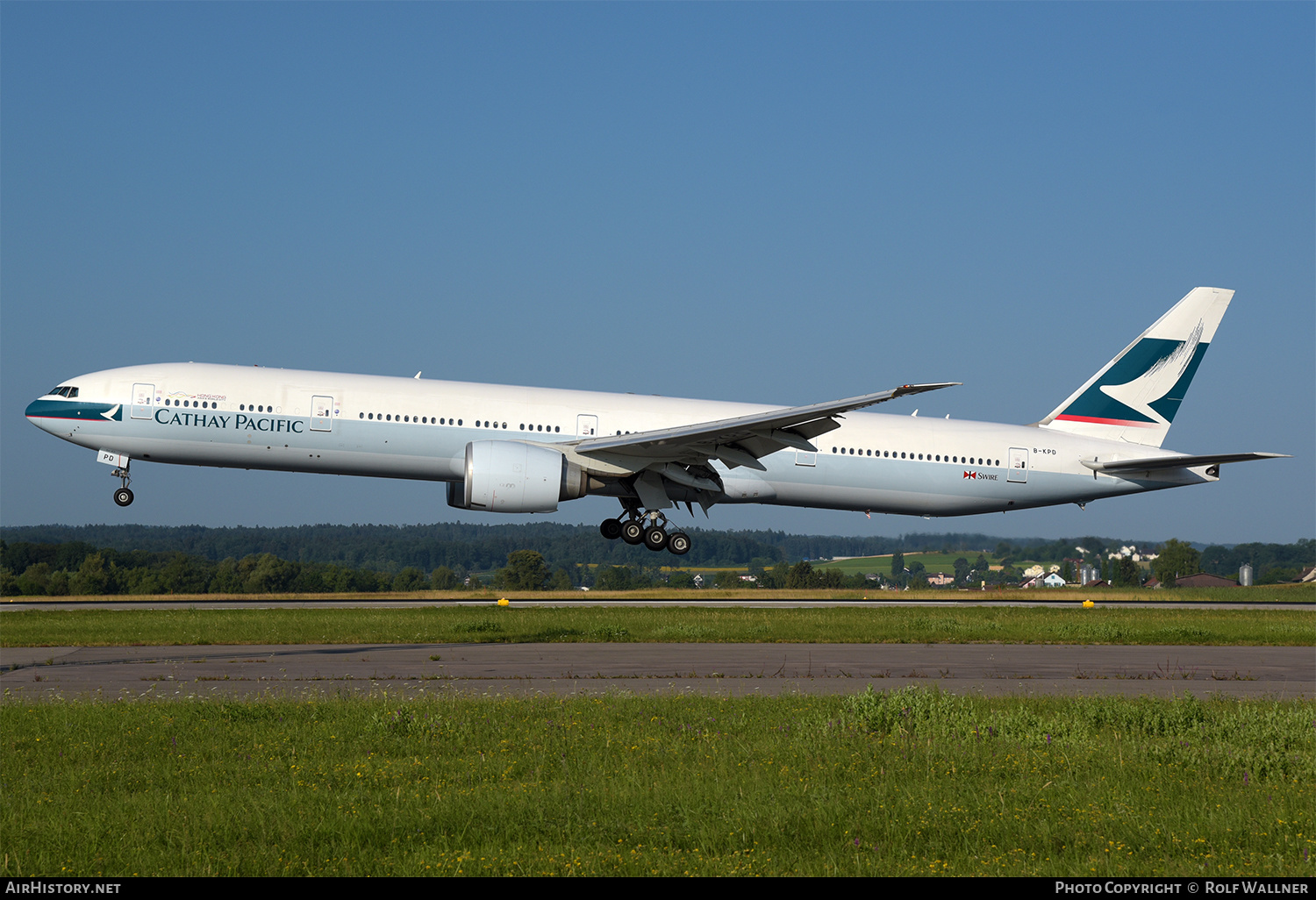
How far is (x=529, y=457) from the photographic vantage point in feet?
89.7

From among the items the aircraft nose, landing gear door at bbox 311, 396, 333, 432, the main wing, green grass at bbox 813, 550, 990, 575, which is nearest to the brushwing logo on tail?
the main wing

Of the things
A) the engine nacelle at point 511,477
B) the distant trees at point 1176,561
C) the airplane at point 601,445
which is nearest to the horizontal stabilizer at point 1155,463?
Answer: the airplane at point 601,445

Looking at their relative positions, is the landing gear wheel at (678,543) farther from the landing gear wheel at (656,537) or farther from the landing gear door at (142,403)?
the landing gear door at (142,403)

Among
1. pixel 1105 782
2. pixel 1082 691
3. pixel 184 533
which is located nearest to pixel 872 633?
pixel 1082 691

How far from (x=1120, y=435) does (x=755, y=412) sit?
12.9 meters

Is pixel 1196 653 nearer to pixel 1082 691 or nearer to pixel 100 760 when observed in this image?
pixel 1082 691

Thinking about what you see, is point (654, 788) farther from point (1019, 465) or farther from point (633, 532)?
point (1019, 465)

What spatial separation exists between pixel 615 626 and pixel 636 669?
6.10m

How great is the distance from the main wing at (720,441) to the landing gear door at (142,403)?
1068 centimetres

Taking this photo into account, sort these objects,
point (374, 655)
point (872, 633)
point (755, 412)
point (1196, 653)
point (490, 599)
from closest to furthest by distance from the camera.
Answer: point (374, 655)
point (1196, 653)
point (872, 633)
point (755, 412)
point (490, 599)

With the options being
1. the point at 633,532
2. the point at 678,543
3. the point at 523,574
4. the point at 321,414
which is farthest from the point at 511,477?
the point at 523,574

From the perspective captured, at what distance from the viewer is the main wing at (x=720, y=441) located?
27.0 m

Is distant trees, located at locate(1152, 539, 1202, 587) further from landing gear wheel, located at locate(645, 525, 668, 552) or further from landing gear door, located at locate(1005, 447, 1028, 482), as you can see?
landing gear wheel, located at locate(645, 525, 668, 552)

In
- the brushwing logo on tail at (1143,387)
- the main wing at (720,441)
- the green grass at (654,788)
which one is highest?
the brushwing logo on tail at (1143,387)
